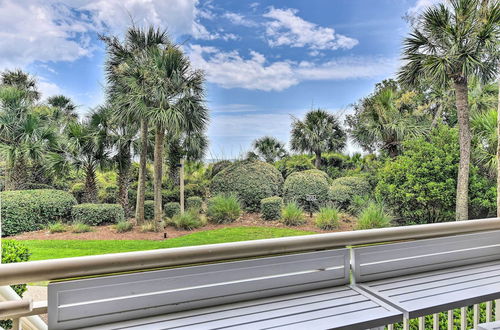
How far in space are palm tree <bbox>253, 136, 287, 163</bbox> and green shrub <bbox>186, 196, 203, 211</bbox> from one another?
57.2 inches

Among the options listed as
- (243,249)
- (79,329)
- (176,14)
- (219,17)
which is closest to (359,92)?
(219,17)

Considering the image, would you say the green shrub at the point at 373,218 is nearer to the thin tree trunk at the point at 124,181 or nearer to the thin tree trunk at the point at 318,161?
the thin tree trunk at the point at 318,161

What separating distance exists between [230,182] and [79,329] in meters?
4.87

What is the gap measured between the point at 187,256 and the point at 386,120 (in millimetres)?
5315

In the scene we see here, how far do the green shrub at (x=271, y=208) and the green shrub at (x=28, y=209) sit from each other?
3073 mm

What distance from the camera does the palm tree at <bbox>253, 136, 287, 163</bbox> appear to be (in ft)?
20.1

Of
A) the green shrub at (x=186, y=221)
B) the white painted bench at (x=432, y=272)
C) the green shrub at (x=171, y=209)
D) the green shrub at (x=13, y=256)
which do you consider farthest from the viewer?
the green shrub at (x=171, y=209)

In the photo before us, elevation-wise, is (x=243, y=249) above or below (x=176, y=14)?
below

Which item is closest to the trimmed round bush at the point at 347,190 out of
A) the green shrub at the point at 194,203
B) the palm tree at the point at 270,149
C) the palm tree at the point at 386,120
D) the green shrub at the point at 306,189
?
the green shrub at the point at 306,189

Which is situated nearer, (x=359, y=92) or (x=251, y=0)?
(x=251, y=0)

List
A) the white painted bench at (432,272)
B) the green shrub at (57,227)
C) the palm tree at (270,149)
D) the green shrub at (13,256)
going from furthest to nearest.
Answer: the palm tree at (270,149), the green shrub at (57,227), the green shrub at (13,256), the white painted bench at (432,272)

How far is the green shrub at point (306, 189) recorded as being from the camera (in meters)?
5.71

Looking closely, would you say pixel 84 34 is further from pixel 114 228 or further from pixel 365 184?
pixel 365 184

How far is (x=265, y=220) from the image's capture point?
5.54 metres
